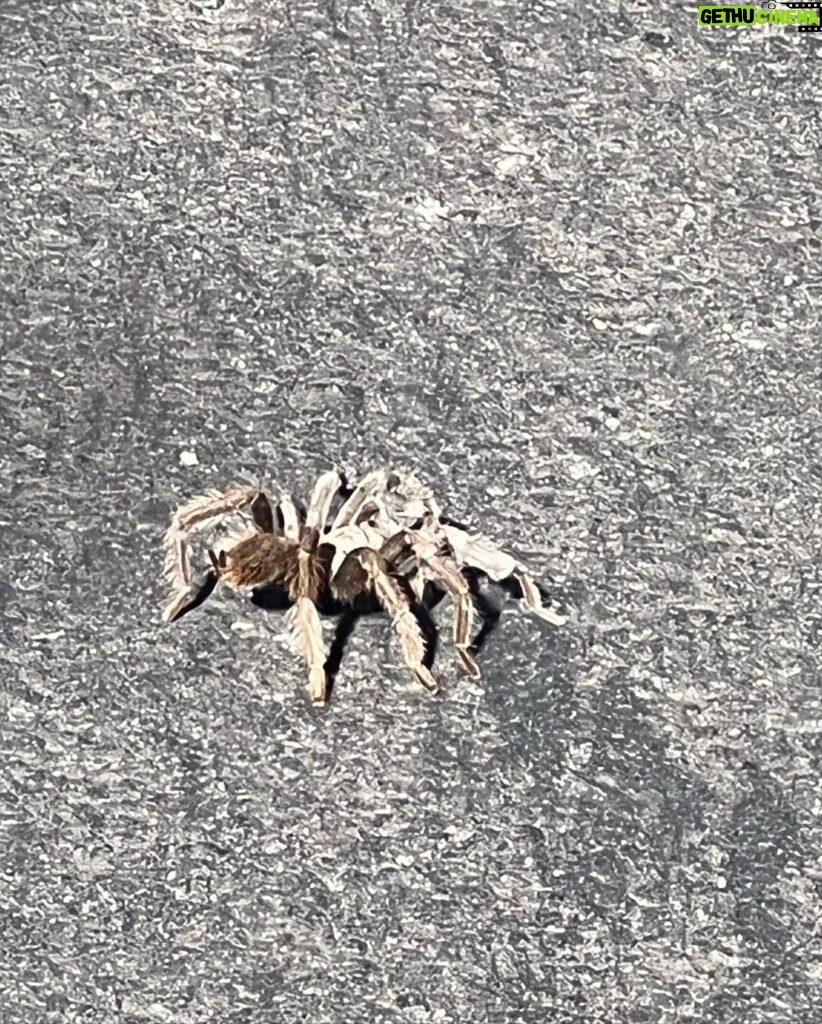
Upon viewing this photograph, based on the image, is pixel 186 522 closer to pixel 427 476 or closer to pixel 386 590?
pixel 386 590

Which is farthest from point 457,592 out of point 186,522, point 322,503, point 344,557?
point 186,522

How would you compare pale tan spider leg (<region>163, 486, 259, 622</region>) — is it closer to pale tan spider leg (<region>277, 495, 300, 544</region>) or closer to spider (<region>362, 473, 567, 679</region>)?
pale tan spider leg (<region>277, 495, 300, 544</region>)

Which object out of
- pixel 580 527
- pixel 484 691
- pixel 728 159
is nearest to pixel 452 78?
pixel 728 159

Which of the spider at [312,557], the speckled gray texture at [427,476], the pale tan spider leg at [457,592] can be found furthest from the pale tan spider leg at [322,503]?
the pale tan spider leg at [457,592]

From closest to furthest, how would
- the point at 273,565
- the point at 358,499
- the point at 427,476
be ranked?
1. the point at 273,565
2. the point at 358,499
3. the point at 427,476

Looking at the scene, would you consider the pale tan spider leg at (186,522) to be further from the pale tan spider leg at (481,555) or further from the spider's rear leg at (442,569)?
the pale tan spider leg at (481,555)

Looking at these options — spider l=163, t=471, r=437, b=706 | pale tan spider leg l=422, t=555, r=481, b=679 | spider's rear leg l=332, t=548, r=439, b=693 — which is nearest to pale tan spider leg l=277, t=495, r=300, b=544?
spider l=163, t=471, r=437, b=706

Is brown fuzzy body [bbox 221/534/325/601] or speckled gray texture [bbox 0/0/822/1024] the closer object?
brown fuzzy body [bbox 221/534/325/601]
